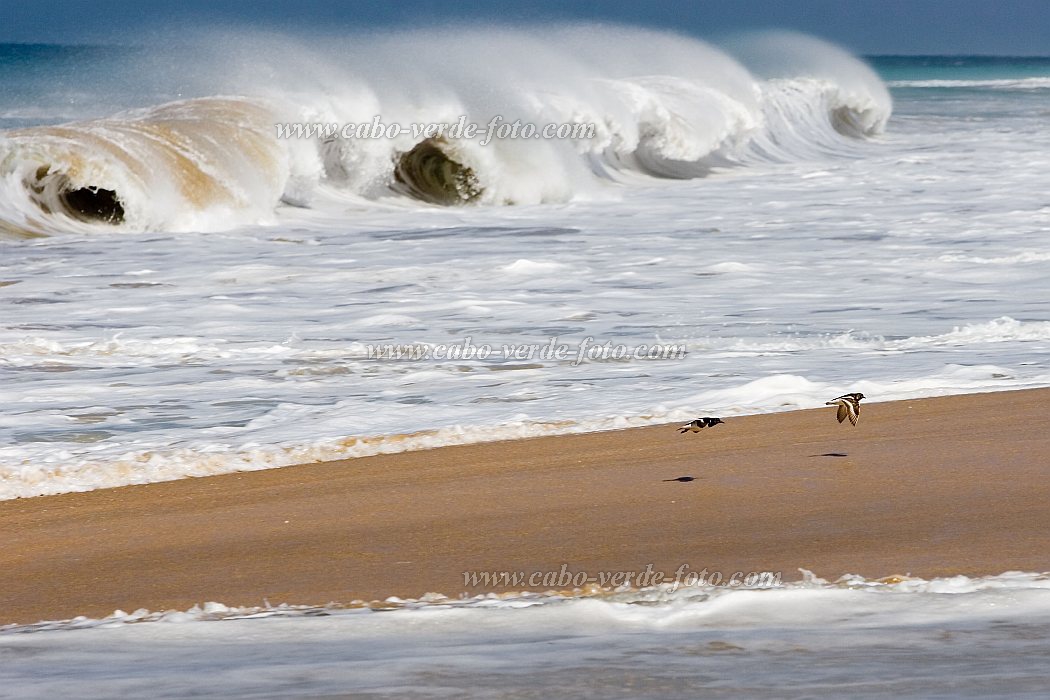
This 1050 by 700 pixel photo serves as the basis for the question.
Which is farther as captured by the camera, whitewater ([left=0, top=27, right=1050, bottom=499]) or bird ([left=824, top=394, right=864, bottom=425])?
whitewater ([left=0, top=27, right=1050, bottom=499])

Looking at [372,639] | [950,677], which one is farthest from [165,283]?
[950,677]

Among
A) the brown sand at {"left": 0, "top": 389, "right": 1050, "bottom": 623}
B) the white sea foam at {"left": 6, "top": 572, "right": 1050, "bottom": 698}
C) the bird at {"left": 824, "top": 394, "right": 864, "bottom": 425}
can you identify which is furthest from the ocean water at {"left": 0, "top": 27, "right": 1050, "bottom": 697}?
the bird at {"left": 824, "top": 394, "right": 864, "bottom": 425}

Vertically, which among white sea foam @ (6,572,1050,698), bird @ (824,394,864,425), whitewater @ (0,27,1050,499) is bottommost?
white sea foam @ (6,572,1050,698)

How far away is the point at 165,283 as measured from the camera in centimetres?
950

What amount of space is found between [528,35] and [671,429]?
19587 mm

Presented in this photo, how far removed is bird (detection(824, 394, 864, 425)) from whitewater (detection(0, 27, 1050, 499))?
0.77 meters

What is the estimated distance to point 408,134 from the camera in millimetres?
18156

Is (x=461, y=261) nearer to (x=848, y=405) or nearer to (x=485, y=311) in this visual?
(x=485, y=311)

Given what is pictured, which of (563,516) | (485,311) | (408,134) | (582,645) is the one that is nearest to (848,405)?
(563,516)

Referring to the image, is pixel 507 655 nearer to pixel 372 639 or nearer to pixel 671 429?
pixel 372 639

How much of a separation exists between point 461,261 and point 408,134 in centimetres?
789

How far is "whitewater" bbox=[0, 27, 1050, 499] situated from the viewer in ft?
18.6

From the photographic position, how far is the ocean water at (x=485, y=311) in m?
2.92

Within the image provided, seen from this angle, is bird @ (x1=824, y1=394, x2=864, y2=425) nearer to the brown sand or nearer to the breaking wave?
the brown sand
